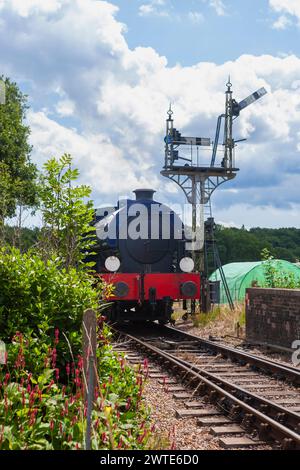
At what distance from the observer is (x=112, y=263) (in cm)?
1412

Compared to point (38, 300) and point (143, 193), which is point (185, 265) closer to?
point (143, 193)

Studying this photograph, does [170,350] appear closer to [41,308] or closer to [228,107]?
[41,308]

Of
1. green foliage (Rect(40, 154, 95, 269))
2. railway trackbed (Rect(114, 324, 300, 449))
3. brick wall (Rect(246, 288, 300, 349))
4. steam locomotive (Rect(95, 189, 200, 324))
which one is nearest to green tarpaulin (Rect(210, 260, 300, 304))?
steam locomotive (Rect(95, 189, 200, 324))

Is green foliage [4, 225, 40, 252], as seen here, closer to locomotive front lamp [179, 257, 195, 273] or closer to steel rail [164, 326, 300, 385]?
locomotive front lamp [179, 257, 195, 273]

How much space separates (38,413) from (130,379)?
1.60 metres

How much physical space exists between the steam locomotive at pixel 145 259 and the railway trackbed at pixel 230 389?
4.89 feet

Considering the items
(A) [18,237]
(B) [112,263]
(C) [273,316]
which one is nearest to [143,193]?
(B) [112,263]

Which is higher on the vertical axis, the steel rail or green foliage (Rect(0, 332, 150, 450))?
green foliage (Rect(0, 332, 150, 450))

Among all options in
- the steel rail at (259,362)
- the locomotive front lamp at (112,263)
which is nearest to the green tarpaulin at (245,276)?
the locomotive front lamp at (112,263)

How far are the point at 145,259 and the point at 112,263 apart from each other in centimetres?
145

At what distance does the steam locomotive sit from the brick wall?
1.47m

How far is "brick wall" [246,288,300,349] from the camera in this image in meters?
12.3

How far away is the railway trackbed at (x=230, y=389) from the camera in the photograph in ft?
20.7

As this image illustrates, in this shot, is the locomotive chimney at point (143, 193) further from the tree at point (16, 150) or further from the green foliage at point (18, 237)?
the tree at point (16, 150)
